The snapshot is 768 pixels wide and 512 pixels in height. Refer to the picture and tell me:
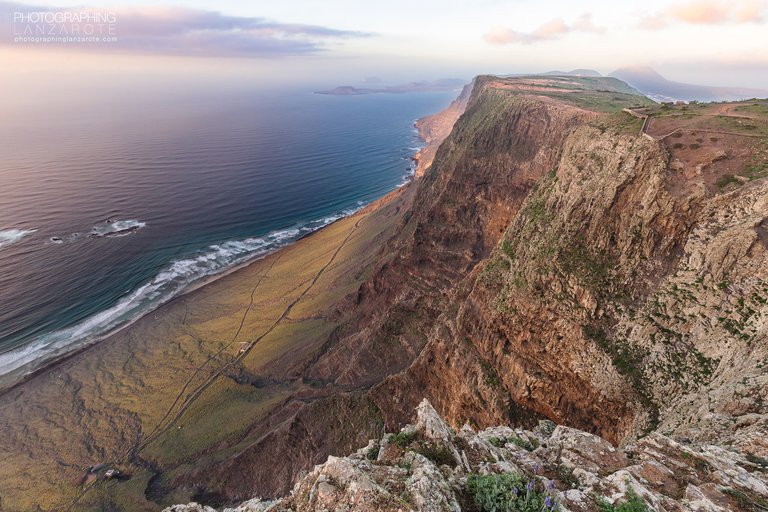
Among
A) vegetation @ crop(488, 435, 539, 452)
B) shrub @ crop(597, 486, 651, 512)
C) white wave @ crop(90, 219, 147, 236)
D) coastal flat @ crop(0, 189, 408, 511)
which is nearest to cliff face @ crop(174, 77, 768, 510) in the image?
shrub @ crop(597, 486, 651, 512)

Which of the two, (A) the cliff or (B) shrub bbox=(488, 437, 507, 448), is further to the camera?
(B) shrub bbox=(488, 437, 507, 448)

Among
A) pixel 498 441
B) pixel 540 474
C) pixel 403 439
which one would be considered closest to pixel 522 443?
pixel 498 441

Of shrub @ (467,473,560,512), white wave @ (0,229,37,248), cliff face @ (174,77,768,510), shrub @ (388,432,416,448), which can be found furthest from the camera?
white wave @ (0,229,37,248)

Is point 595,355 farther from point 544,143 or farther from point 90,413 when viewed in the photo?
point 90,413

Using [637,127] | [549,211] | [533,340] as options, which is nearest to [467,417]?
[533,340]

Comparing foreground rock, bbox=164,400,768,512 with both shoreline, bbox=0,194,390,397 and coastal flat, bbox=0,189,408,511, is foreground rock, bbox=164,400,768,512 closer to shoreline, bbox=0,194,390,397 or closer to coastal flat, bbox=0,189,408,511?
coastal flat, bbox=0,189,408,511

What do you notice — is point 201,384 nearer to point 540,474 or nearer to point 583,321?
point 583,321
